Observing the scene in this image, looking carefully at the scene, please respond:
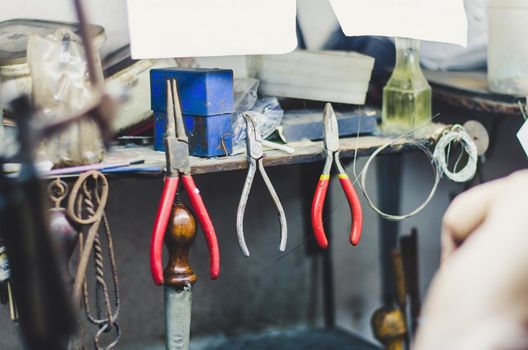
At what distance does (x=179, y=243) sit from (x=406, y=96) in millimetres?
481

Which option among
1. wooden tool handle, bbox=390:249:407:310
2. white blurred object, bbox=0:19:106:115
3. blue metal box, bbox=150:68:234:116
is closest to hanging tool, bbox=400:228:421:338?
wooden tool handle, bbox=390:249:407:310

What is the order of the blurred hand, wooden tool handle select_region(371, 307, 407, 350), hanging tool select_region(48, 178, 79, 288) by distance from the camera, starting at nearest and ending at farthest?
the blurred hand
hanging tool select_region(48, 178, 79, 288)
wooden tool handle select_region(371, 307, 407, 350)

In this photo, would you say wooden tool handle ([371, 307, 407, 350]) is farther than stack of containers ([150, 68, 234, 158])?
Yes

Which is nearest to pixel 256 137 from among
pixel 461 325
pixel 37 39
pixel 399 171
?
pixel 37 39

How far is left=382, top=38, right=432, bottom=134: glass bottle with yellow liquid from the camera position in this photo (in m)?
1.35

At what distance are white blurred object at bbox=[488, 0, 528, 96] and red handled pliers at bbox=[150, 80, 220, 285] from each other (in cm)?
61

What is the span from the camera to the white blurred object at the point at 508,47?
137cm

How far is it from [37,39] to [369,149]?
52cm

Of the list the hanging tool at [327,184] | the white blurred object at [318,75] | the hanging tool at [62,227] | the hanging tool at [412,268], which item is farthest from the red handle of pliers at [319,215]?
the hanging tool at [412,268]

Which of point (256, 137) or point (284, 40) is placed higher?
point (284, 40)

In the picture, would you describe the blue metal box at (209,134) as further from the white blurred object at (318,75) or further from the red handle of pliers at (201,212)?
the white blurred object at (318,75)

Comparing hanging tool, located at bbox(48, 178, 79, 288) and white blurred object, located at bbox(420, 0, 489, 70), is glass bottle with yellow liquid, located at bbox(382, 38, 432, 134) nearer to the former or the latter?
white blurred object, located at bbox(420, 0, 489, 70)

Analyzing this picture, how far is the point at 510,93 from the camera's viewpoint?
1405mm

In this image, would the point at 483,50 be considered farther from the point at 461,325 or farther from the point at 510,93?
the point at 461,325
